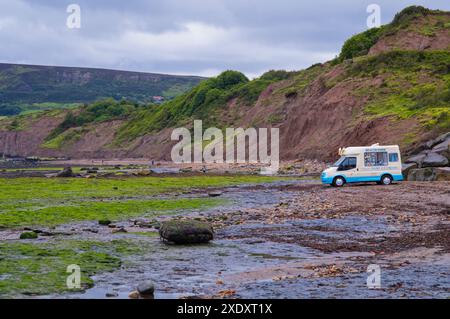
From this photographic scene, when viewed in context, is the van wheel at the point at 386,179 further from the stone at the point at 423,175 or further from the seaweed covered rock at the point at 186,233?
the seaweed covered rock at the point at 186,233

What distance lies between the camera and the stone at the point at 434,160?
45.4 m

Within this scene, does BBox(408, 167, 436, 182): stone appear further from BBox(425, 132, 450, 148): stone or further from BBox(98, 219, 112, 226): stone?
BBox(98, 219, 112, 226): stone

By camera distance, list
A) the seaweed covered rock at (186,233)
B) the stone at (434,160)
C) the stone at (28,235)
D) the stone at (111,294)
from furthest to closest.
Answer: the stone at (434,160), the stone at (28,235), the seaweed covered rock at (186,233), the stone at (111,294)

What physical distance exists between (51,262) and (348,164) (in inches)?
1143

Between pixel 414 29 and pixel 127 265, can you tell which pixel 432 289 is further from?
pixel 414 29

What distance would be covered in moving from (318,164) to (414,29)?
4182cm

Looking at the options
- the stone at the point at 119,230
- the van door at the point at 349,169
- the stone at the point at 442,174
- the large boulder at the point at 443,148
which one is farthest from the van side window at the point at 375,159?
the stone at the point at 119,230

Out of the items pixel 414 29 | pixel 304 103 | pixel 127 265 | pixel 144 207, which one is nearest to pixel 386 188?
pixel 144 207

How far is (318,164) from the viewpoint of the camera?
226 ft

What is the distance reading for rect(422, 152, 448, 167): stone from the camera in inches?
1788

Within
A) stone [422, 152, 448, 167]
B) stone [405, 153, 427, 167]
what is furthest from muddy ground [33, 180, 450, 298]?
stone [405, 153, 427, 167]

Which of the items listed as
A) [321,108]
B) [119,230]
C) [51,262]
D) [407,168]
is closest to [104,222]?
[119,230]

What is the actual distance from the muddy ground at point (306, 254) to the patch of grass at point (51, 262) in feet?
2.31

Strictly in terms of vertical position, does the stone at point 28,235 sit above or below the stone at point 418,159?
below
